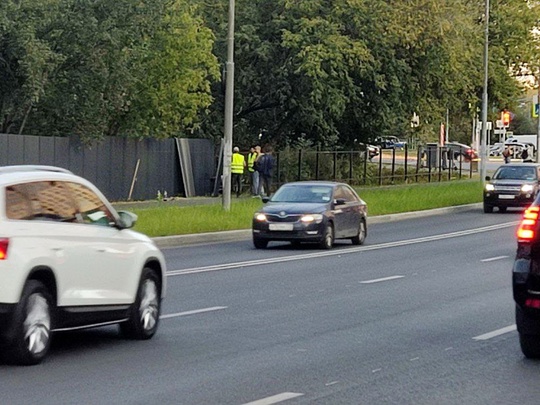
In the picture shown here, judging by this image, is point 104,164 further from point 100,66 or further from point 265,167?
point 265,167

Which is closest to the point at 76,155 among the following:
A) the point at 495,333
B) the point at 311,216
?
the point at 311,216

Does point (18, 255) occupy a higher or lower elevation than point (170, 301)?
higher

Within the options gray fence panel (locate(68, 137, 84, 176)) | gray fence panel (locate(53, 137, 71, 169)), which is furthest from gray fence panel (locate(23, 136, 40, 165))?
gray fence panel (locate(68, 137, 84, 176))

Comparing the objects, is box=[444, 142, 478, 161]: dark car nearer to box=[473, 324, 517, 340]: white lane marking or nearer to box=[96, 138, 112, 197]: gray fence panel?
box=[96, 138, 112, 197]: gray fence panel

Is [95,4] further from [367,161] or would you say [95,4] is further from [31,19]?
[367,161]

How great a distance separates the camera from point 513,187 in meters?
40.8

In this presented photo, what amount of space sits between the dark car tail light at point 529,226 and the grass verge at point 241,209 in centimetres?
1664

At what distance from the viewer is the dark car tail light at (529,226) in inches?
430

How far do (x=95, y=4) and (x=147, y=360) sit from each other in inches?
1066

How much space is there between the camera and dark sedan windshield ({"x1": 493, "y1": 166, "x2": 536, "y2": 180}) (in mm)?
40969

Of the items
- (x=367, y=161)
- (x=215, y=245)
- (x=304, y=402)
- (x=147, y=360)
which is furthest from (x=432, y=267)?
(x=367, y=161)

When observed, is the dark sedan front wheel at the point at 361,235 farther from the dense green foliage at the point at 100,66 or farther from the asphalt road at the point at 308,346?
the dense green foliage at the point at 100,66

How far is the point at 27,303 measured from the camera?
10.5 metres

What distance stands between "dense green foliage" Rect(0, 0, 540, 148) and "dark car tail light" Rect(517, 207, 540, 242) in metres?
24.4
